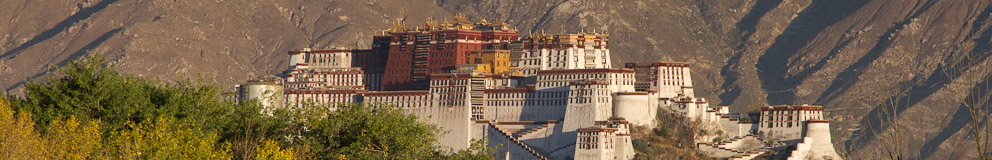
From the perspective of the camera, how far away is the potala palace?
489ft

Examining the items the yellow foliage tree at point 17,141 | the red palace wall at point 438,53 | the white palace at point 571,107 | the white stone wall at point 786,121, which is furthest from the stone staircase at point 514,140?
the yellow foliage tree at point 17,141

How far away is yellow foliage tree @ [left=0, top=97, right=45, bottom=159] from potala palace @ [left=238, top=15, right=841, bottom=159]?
2742 inches

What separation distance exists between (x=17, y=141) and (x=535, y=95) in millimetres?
94555

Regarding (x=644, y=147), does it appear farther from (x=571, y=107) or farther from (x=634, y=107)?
(x=571, y=107)

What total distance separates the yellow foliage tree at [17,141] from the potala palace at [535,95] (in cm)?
6964

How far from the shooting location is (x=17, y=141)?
2525 inches

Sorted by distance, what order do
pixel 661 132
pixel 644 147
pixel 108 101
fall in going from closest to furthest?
pixel 108 101 < pixel 644 147 < pixel 661 132

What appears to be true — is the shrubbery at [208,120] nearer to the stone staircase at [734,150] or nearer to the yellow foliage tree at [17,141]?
the yellow foliage tree at [17,141]

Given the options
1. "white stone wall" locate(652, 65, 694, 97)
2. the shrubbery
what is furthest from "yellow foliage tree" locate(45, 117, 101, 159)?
"white stone wall" locate(652, 65, 694, 97)

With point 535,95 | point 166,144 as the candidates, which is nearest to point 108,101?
point 166,144

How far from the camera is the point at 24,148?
6431 cm

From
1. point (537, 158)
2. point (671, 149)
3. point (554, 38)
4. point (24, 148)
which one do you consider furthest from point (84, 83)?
point (554, 38)

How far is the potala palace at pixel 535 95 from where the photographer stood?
14912 centimetres

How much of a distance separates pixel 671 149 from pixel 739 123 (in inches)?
329
